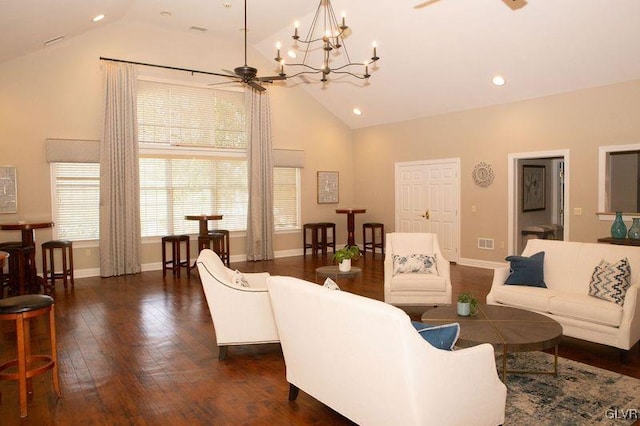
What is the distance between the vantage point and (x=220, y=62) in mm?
9180

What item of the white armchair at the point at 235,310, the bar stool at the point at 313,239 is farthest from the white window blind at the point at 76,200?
the white armchair at the point at 235,310

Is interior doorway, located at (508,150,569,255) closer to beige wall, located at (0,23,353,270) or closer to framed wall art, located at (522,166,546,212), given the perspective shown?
framed wall art, located at (522,166,546,212)

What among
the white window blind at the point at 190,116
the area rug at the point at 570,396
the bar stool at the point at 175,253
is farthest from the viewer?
the white window blind at the point at 190,116

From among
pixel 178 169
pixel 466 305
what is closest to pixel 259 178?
pixel 178 169

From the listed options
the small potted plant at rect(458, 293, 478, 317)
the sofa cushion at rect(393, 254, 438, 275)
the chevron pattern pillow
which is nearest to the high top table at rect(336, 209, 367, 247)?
the sofa cushion at rect(393, 254, 438, 275)

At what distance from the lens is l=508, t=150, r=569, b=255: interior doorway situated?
7.76 metres

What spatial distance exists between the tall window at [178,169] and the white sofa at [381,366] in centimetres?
635

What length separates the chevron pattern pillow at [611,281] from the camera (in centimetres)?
407

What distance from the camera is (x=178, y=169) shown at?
8.97m

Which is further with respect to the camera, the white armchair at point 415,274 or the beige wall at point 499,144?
the beige wall at point 499,144

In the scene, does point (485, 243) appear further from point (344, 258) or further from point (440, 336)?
point (440, 336)

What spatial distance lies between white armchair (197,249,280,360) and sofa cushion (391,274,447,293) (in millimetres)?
1794

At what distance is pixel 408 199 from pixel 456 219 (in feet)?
4.19

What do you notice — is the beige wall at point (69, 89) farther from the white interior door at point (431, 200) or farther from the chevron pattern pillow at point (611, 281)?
the chevron pattern pillow at point (611, 281)
